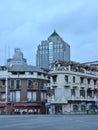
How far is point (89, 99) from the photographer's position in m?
90.4

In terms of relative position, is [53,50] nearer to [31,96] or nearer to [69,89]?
[31,96]

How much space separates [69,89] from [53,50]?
6165cm

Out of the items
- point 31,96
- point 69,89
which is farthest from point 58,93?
point 31,96

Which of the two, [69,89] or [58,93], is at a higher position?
[69,89]

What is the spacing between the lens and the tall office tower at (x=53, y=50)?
14450 cm

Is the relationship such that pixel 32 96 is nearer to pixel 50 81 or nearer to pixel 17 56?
pixel 50 81

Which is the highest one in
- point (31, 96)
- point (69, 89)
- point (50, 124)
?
point (69, 89)

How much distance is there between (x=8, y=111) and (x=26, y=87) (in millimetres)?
7252

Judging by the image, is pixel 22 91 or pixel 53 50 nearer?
pixel 22 91

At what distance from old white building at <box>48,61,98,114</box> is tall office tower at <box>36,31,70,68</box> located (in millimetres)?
53254

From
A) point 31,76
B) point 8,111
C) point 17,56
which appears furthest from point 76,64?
point 17,56

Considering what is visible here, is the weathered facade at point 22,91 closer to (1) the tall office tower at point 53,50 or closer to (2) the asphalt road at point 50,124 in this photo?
(1) the tall office tower at point 53,50

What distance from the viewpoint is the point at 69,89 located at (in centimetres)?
8712

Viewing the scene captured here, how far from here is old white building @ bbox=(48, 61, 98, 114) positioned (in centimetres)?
8644
